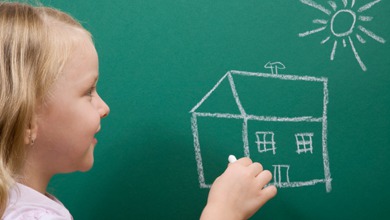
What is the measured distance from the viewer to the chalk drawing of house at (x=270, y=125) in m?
0.90

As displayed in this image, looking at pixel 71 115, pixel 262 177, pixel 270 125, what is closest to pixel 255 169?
pixel 262 177

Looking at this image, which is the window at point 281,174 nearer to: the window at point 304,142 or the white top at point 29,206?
the window at point 304,142

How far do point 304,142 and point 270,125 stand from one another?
0.07 metres

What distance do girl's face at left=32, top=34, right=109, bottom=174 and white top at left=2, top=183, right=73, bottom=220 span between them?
0.05 meters

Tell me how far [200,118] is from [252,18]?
0.20m

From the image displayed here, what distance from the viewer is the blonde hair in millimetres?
682

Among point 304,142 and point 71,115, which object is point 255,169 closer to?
point 304,142

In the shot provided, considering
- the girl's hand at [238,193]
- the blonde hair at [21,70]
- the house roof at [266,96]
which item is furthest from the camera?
the house roof at [266,96]

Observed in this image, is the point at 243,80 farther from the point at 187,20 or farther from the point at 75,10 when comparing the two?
the point at 75,10

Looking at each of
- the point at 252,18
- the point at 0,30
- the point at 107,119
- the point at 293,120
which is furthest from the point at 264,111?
the point at 0,30

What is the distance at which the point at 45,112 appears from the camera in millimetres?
722

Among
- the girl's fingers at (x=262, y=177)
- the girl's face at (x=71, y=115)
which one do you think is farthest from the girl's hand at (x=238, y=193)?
the girl's face at (x=71, y=115)

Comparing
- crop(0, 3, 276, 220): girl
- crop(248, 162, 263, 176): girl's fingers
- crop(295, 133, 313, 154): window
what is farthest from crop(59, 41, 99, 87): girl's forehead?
crop(295, 133, 313, 154): window

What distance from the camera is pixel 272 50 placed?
35.0 inches
